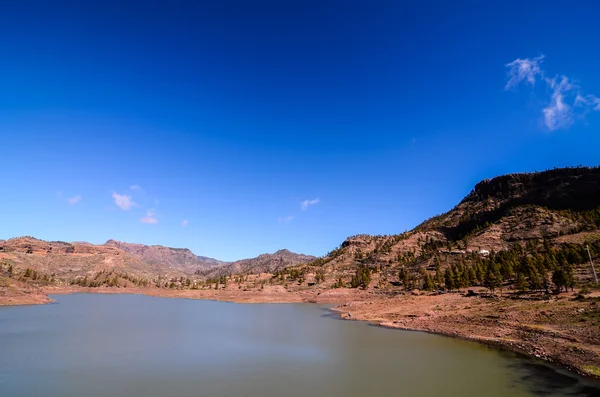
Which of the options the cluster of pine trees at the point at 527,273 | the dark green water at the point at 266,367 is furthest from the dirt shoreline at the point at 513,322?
A: the cluster of pine trees at the point at 527,273

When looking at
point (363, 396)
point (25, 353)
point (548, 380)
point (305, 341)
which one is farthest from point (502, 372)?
point (25, 353)

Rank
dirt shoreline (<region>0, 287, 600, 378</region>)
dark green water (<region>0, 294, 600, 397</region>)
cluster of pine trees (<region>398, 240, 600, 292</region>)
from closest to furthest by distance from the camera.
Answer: dark green water (<region>0, 294, 600, 397</region>) < dirt shoreline (<region>0, 287, 600, 378</region>) < cluster of pine trees (<region>398, 240, 600, 292</region>)

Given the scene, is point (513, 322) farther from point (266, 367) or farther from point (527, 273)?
point (527, 273)

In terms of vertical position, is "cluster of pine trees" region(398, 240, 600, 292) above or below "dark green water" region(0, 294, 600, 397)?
above

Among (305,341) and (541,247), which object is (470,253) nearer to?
(541,247)

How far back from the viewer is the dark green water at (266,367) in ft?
76.2

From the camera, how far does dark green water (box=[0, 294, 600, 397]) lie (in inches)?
914

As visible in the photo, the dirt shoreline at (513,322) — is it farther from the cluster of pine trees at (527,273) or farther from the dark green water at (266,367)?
the cluster of pine trees at (527,273)

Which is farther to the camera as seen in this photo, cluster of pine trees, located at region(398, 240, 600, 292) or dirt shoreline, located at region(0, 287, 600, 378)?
cluster of pine trees, located at region(398, 240, 600, 292)

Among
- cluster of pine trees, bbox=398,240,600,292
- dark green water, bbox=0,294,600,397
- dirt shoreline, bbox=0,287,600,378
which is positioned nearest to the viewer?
dark green water, bbox=0,294,600,397

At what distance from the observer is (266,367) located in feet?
98.8

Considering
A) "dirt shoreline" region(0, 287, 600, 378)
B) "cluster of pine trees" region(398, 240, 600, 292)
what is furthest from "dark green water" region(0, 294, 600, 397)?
"cluster of pine trees" region(398, 240, 600, 292)

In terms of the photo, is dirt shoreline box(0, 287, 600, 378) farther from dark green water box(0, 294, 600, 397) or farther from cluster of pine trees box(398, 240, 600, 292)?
cluster of pine trees box(398, 240, 600, 292)

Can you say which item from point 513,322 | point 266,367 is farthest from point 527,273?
point 266,367
